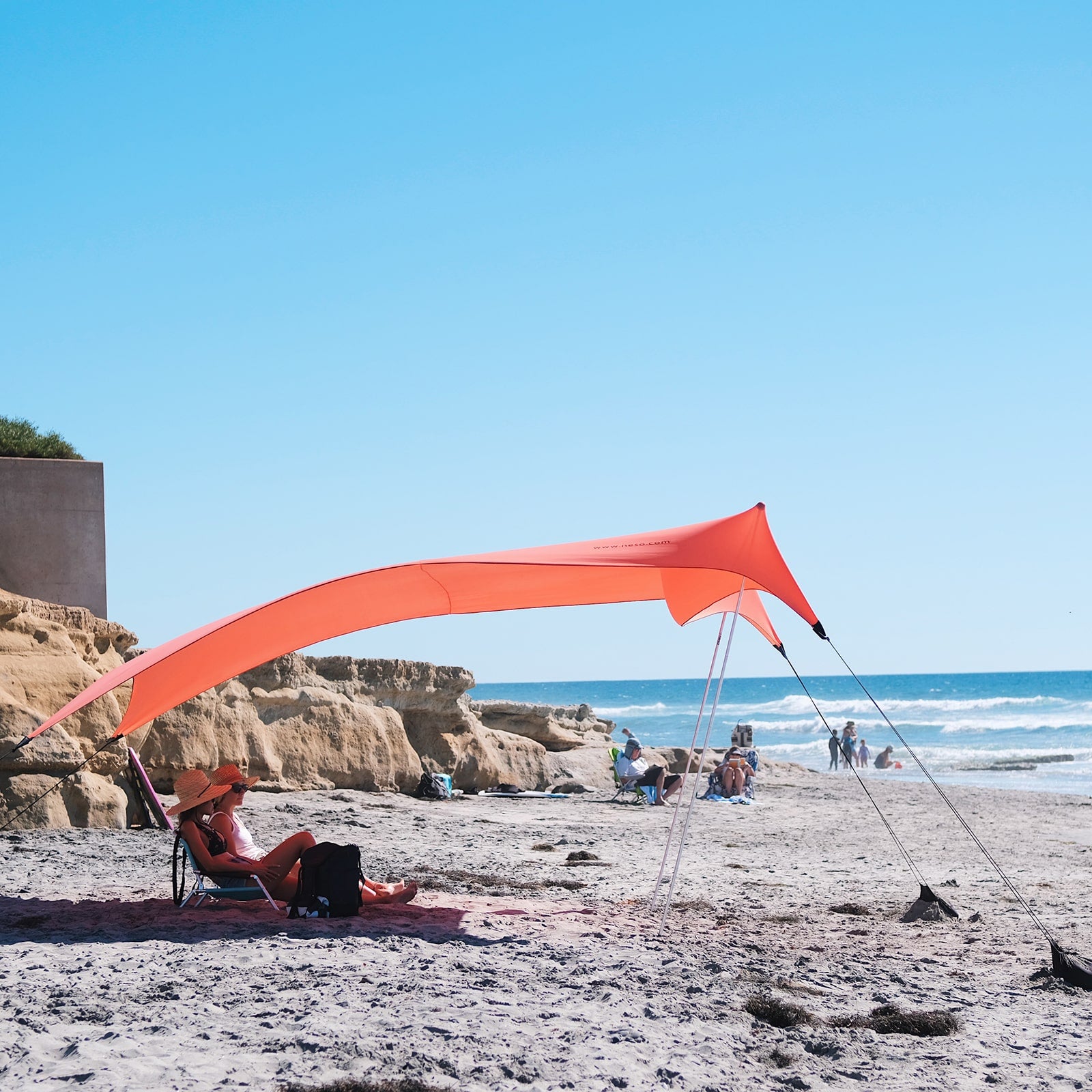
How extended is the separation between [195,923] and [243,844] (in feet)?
2.45

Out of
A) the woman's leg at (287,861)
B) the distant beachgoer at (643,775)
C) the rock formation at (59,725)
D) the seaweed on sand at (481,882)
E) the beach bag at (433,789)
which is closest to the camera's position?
the woman's leg at (287,861)

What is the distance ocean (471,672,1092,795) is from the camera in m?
31.1

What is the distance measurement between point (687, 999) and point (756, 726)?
50.3 meters

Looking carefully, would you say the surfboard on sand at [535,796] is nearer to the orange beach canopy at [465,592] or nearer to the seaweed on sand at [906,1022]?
the orange beach canopy at [465,592]

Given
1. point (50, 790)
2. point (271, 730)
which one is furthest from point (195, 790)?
point (271, 730)

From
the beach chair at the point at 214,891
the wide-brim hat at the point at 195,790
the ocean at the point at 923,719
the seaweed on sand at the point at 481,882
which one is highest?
the wide-brim hat at the point at 195,790

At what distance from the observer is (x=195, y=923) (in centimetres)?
573

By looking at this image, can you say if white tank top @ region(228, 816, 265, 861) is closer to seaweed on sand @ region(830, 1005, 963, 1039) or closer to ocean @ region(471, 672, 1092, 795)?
seaweed on sand @ region(830, 1005, 963, 1039)

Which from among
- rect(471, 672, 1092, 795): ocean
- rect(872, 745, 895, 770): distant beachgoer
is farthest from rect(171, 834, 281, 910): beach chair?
rect(872, 745, 895, 770): distant beachgoer

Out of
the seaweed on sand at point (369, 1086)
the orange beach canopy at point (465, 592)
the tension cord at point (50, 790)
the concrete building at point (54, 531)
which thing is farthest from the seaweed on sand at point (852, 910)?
the concrete building at point (54, 531)

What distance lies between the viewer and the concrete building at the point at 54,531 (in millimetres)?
11250

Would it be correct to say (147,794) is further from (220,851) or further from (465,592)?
(465,592)

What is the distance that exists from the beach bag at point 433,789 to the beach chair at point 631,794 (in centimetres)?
245

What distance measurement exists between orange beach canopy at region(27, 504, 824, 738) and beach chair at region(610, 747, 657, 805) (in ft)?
22.5
